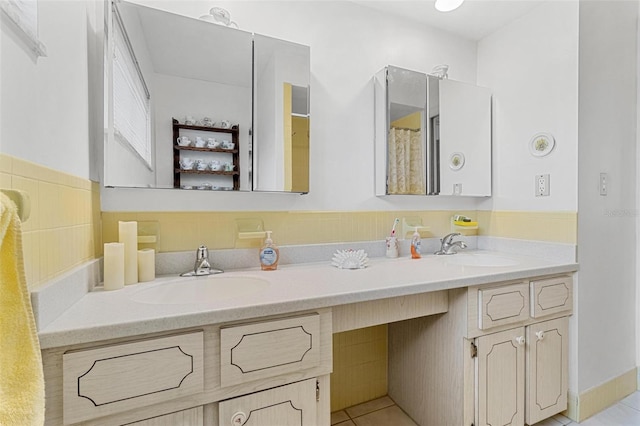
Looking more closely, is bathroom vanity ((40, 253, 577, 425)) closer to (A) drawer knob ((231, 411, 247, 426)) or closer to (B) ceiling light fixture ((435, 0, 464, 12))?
(A) drawer knob ((231, 411, 247, 426))

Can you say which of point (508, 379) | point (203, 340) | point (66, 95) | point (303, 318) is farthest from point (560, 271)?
point (66, 95)

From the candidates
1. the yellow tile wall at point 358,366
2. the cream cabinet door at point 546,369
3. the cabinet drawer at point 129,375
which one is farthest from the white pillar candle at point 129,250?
the cream cabinet door at point 546,369

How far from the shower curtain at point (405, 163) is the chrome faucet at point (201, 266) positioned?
1.00 m

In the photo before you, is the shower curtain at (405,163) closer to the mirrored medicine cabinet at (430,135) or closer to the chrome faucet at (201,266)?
the mirrored medicine cabinet at (430,135)

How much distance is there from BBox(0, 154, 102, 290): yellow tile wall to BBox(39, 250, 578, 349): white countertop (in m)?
0.13

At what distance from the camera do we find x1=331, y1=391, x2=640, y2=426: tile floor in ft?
5.29

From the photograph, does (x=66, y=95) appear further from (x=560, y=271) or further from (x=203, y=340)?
(x=560, y=271)

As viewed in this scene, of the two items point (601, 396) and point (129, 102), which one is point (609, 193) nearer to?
point (601, 396)

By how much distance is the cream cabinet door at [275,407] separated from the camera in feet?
2.94

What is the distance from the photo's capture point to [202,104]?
1356mm

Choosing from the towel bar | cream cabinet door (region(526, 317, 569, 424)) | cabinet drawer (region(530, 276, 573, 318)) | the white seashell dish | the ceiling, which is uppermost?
the ceiling

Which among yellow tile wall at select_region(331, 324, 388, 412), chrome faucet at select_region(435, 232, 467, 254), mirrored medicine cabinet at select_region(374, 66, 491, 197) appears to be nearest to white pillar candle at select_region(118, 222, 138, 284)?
yellow tile wall at select_region(331, 324, 388, 412)

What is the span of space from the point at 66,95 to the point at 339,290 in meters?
1.03

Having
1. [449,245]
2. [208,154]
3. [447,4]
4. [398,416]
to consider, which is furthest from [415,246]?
[447,4]
